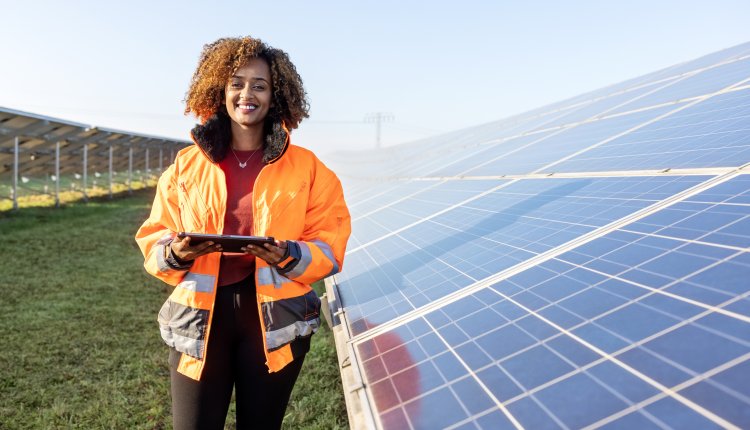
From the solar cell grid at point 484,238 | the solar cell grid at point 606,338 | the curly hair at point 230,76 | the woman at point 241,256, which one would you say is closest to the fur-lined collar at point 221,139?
the woman at point 241,256

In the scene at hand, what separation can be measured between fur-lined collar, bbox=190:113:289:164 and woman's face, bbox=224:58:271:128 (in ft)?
0.25

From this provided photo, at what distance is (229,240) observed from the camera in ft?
6.38

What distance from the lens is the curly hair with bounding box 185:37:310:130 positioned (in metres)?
→ 2.48

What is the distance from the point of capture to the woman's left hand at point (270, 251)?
6.63 feet

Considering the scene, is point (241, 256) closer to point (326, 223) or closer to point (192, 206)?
point (192, 206)

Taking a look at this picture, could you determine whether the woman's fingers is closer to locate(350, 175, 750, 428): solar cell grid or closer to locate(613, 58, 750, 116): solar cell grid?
locate(350, 175, 750, 428): solar cell grid

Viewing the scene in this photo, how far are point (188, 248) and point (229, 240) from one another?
0.62ft

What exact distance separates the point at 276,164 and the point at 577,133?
5.47 meters

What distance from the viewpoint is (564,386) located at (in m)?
1.69

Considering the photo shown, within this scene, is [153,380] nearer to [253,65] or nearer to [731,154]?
[253,65]

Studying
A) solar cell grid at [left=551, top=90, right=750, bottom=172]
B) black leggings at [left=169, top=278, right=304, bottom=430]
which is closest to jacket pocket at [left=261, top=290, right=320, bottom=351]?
black leggings at [left=169, top=278, right=304, bottom=430]

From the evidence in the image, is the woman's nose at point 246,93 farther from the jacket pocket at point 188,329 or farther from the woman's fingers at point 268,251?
the jacket pocket at point 188,329

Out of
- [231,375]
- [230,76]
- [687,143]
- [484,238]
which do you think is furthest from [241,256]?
[687,143]

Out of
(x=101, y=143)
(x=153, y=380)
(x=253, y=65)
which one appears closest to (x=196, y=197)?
(x=253, y=65)
